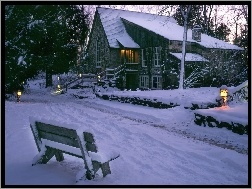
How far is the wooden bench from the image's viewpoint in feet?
14.3

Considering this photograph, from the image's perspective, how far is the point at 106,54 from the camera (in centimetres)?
2822

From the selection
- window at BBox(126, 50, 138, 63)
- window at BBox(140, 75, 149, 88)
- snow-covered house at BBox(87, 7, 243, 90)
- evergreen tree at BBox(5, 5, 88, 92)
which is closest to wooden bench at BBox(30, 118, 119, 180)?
evergreen tree at BBox(5, 5, 88, 92)

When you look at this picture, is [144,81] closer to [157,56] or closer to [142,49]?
[157,56]

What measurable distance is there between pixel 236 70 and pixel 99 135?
11.3 metres

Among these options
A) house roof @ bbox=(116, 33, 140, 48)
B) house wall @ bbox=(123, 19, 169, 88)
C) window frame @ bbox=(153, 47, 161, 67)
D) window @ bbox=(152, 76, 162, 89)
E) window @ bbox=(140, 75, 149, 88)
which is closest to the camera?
house wall @ bbox=(123, 19, 169, 88)

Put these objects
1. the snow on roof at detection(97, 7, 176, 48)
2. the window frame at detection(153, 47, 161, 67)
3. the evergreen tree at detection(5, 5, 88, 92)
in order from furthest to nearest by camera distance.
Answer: the snow on roof at detection(97, 7, 176, 48) → the window frame at detection(153, 47, 161, 67) → the evergreen tree at detection(5, 5, 88, 92)

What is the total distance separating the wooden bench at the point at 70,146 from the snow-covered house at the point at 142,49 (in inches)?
724

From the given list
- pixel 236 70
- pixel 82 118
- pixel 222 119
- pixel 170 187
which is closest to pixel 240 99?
pixel 222 119

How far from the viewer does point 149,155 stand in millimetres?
6152

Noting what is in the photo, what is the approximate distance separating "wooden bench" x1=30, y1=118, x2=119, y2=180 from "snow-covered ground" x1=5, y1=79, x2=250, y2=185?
0.18m

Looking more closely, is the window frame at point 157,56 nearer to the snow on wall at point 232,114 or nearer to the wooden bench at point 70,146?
the snow on wall at point 232,114

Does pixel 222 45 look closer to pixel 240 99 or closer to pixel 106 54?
pixel 106 54

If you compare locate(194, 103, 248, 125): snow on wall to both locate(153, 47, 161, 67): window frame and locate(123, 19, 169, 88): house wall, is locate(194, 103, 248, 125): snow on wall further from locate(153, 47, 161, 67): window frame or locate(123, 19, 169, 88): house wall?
locate(153, 47, 161, 67): window frame

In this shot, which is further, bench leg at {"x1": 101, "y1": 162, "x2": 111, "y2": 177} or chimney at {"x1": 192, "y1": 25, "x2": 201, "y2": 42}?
chimney at {"x1": 192, "y1": 25, "x2": 201, "y2": 42}
